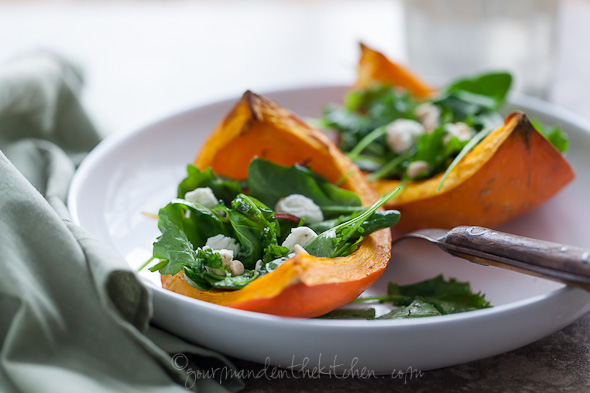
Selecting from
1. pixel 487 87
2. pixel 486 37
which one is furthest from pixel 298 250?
pixel 486 37

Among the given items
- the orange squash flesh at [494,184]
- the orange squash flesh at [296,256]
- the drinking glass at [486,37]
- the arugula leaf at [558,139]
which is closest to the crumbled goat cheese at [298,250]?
the orange squash flesh at [296,256]

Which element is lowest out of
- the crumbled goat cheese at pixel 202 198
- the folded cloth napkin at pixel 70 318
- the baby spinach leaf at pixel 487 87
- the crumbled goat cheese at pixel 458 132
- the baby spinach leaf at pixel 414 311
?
the baby spinach leaf at pixel 414 311

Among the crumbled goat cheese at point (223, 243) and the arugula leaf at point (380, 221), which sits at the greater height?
the arugula leaf at point (380, 221)

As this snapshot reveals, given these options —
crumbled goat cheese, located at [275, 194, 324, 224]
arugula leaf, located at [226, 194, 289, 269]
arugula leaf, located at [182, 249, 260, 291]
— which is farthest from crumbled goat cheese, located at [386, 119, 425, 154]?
arugula leaf, located at [182, 249, 260, 291]

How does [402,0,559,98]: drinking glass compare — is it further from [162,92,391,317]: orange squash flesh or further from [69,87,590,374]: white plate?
[162,92,391,317]: orange squash flesh

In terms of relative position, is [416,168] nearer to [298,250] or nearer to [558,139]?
[558,139]

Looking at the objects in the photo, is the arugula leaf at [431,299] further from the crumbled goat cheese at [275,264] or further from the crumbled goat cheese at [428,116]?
the crumbled goat cheese at [428,116]

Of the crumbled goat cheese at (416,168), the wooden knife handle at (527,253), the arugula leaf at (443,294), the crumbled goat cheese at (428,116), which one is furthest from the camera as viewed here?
the crumbled goat cheese at (428,116)
